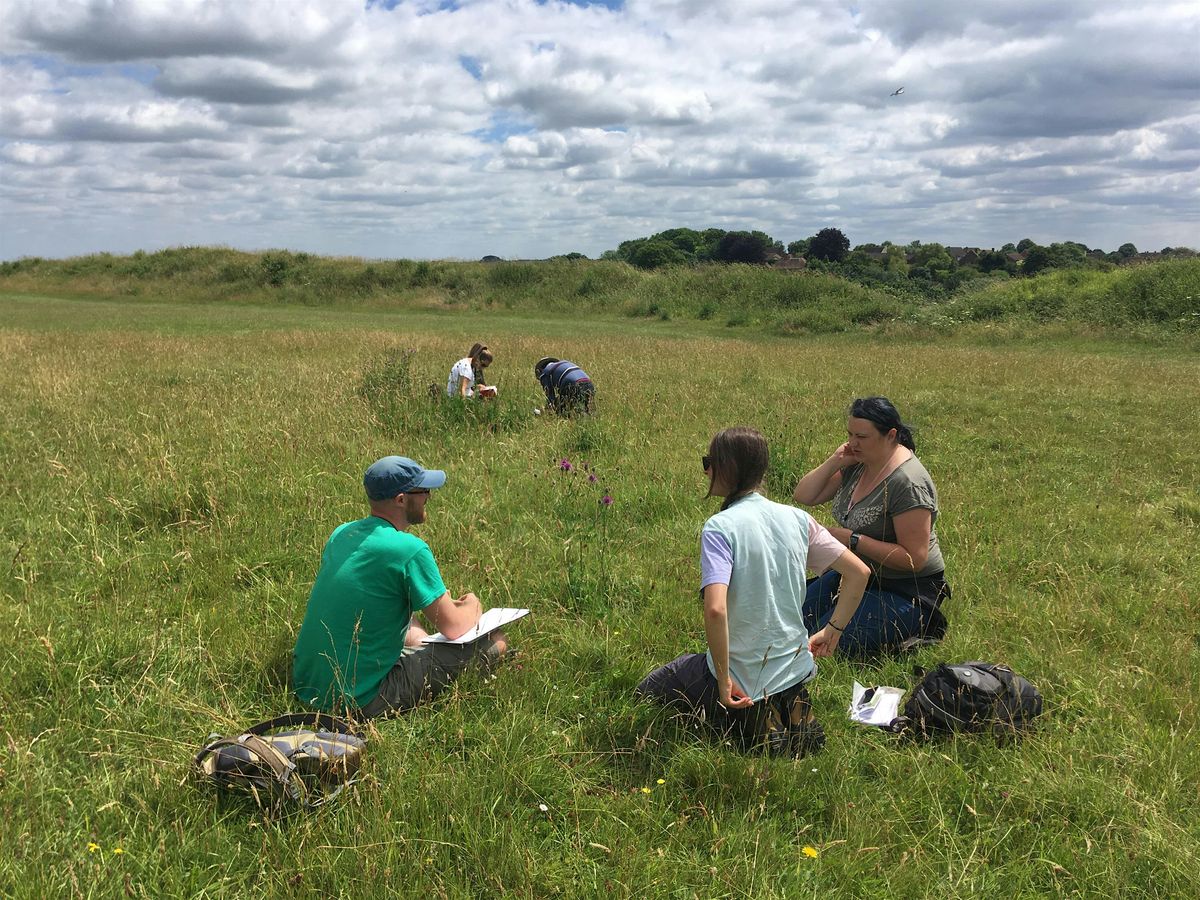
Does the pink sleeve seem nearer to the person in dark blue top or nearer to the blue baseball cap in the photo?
the blue baseball cap

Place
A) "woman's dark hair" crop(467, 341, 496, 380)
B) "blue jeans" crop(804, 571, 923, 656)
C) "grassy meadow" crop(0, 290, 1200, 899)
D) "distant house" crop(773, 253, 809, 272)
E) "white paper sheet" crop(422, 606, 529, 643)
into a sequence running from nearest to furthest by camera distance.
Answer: "grassy meadow" crop(0, 290, 1200, 899)
"white paper sheet" crop(422, 606, 529, 643)
"blue jeans" crop(804, 571, 923, 656)
"woman's dark hair" crop(467, 341, 496, 380)
"distant house" crop(773, 253, 809, 272)

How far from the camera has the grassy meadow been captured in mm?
2541

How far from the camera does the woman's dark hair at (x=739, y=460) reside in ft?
10.3

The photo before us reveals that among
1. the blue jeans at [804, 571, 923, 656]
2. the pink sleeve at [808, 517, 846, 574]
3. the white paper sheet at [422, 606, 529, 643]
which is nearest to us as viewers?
the pink sleeve at [808, 517, 846, 574]

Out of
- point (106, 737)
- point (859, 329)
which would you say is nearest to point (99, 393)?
point (106, 737)

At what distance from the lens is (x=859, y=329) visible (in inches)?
934

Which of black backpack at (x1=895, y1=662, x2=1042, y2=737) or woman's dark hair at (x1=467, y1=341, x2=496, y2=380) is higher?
woman's dark hair at (x1=467, y1=341, x2=496, y2=380)

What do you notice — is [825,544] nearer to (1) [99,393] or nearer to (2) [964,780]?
(2) [964,780]

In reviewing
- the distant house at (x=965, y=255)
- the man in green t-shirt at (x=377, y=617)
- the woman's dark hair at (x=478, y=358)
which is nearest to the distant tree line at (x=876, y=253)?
the distant house at (x=965, y=255)

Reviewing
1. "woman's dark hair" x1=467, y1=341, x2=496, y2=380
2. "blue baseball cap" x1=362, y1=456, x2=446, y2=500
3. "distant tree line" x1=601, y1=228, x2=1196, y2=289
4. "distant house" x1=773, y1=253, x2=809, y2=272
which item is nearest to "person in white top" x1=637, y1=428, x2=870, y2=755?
"blue baseball cap" x1=362, y1=456, x2=446, y2=500

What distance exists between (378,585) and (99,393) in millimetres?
8407

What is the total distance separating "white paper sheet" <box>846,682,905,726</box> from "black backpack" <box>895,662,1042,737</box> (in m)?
0.07

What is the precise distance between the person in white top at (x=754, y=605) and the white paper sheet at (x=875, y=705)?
1.11ft

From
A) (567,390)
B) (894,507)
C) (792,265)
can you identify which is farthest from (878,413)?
(792,265)
